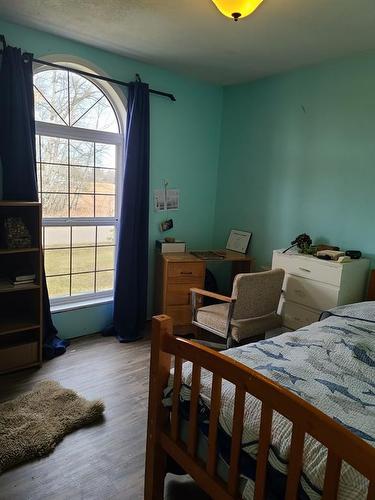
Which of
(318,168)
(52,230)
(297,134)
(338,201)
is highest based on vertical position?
(297,134)

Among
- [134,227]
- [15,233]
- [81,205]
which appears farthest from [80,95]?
[15,233]

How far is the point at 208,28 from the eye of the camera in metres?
2.49

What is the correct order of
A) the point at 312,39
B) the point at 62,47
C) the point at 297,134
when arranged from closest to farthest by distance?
the point at 312,39 → the point at 62,47 → the point at 297,134

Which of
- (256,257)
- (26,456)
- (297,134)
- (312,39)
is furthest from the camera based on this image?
(256,257)

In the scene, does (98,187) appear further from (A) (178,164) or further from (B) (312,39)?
(B) (312,39)

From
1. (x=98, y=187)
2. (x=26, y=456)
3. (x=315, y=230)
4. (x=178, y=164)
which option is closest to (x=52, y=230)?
(x=98, y=187)

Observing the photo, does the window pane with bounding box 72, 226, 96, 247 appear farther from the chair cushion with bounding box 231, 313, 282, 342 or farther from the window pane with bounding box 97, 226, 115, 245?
the chair cushion with bounding box 231, 313, 282, 342

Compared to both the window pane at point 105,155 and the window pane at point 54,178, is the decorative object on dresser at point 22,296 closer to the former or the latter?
the window pane at point 54,178

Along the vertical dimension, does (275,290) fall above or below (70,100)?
below

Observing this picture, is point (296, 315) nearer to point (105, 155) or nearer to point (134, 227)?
point (134, 227)

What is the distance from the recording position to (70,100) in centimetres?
309

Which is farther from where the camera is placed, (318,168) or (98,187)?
(98,187)

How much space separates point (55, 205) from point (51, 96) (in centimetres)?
91

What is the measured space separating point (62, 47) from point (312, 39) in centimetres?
194
